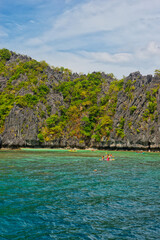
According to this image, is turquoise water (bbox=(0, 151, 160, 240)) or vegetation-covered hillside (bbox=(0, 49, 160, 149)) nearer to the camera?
turquoise water (bbox=(0, 151, 160, 240))

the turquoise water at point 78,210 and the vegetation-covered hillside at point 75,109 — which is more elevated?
the vegetation-covered hillside at point 75,109

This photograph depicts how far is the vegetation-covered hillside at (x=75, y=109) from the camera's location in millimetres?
84125

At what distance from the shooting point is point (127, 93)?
95062 mm

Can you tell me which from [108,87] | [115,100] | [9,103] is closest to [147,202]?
[115,100]

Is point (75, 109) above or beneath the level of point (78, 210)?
above

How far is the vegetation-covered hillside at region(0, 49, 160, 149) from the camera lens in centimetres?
8412

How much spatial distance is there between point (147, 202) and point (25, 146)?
80.5 m

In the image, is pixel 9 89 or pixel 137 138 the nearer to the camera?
pixel 137 138

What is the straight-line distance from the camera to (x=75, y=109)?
10588cm

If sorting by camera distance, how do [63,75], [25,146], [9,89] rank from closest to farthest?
[25,146] → [9,89] → [63,75]

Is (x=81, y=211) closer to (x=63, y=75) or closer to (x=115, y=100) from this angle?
(x=115, y=100)

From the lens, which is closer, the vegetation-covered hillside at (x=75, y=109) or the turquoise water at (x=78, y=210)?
the turquoise water at (x=78, y=210)

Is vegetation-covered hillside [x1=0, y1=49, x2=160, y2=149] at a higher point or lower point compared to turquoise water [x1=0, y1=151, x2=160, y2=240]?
higher

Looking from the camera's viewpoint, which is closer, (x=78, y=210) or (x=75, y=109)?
(x=78, y=210)
